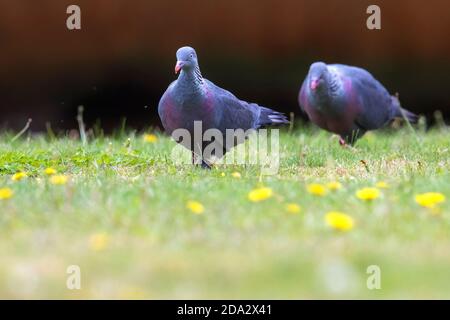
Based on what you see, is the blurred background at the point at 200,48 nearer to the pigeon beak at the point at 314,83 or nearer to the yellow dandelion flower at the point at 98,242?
the pigeon beak at the point at 314,83

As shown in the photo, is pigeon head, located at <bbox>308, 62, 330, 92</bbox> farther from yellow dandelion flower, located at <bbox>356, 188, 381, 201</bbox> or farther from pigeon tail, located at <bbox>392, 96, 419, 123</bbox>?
yellow dandelion flower, located at <bbox>356, 188, 381, 201</bbox>

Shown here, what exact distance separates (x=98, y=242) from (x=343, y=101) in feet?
11.4

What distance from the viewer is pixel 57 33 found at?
27.1ft

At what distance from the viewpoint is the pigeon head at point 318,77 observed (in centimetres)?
599

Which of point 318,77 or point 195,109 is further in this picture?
point 318,77

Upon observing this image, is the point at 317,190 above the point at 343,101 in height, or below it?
below

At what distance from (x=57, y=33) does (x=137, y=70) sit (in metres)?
0.84

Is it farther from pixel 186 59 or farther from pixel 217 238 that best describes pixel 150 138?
pixel 217 238

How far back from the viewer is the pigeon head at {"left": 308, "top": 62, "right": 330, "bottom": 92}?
599 centimetres

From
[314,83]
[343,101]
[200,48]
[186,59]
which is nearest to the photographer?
[186,59]

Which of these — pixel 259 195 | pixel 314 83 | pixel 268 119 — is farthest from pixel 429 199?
pixel 314 83

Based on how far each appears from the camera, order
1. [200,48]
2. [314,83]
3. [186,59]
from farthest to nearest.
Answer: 1. [200,48]
2. [314,83]
3. [186,59]

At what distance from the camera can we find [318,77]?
602cm

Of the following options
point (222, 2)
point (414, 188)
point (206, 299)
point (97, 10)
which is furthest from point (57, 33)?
point (206, 299)
